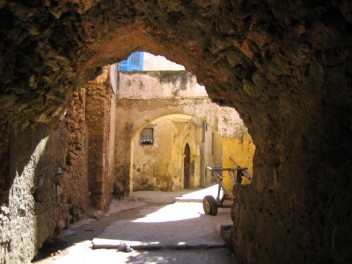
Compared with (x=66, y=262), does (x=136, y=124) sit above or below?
above

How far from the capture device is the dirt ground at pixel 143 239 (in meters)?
4.84

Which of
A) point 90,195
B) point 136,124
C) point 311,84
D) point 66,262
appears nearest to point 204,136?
point 136,124

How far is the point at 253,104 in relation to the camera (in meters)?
3.75

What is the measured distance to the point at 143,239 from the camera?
5.89 metres

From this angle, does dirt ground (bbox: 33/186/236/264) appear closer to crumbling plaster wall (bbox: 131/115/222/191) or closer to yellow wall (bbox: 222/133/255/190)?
yellow wall (bbox: 222/133/255/190)

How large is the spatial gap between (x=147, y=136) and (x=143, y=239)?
37.6ft

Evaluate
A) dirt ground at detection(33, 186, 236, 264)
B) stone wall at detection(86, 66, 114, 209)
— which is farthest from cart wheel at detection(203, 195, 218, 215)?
stone wall at detection(86, 66, 114, 209)

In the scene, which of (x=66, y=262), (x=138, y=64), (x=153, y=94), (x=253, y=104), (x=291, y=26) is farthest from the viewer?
(x=138, y=64)

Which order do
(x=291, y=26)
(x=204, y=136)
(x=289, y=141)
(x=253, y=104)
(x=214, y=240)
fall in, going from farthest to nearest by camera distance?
(x=204, y=136), (x=214, y=240), (x=253, y=104), (x=289, y=141), (x=291, y=26)

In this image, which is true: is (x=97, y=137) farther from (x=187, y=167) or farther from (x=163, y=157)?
(x=187, y=167)

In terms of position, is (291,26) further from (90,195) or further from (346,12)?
(90,195)

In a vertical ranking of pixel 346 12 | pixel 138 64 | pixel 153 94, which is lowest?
pixel 346 12

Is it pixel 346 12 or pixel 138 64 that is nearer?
pixel 346 12

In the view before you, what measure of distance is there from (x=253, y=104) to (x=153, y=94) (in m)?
8.27
